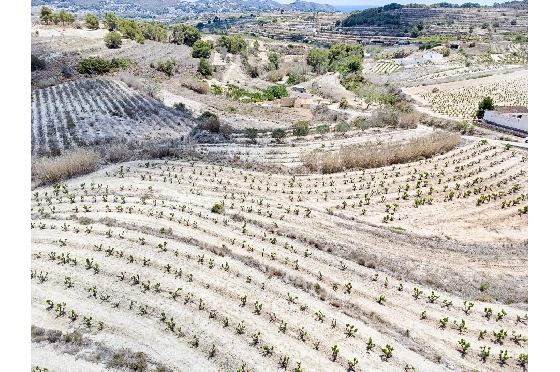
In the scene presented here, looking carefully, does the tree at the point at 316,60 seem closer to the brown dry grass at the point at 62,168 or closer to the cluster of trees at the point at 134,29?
the cluster of trees at the point at 134,29

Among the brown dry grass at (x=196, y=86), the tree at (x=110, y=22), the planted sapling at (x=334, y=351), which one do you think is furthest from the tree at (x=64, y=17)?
the planted sapling at (x=334, y=351)

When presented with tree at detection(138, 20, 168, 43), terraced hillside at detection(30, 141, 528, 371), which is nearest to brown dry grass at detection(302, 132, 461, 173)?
terraced hillside at detection(30, 141, 528, 371)

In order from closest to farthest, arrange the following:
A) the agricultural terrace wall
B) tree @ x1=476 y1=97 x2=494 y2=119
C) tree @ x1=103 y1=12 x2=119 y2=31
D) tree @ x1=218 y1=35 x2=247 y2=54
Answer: the agricultural terrace wall < tree @ x1=476 y1=97 x2=494 y2=119 < tree @ x1=103 y1=12 x2=119 y2=31 < tree @ x1=218 y1=35 x2=247 y2=54

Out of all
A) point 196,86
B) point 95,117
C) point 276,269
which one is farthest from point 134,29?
point 276,269

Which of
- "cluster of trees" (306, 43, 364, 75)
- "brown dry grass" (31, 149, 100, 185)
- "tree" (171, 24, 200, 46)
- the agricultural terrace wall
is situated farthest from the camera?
"tree" (171, 24, 200, 46)

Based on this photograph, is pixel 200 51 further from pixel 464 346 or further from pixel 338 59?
pixel 464 346

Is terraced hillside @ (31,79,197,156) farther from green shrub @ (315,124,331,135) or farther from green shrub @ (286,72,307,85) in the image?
green shrub @ (286,72,307,85)

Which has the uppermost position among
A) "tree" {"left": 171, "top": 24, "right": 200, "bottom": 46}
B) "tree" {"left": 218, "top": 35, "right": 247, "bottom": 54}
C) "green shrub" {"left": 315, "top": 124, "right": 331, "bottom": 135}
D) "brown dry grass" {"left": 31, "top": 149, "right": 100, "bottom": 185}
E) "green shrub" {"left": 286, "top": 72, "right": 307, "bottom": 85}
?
"tree" {"left": 171, "top": 24, "right": 200, "bottom": 46}
